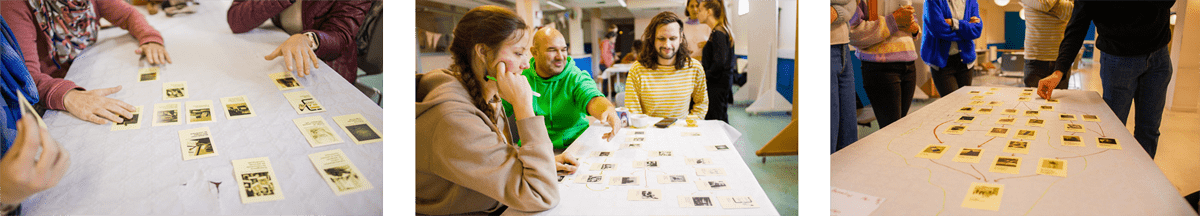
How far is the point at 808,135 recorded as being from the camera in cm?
175

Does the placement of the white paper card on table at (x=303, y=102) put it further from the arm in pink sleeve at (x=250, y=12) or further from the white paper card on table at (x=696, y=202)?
the white paper card on table at (x=696, y=202)

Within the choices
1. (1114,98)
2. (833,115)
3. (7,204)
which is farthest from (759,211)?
(7,204)

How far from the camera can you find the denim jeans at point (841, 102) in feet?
5.82

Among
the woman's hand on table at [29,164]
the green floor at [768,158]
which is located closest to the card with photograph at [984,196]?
the green floor at [768,158]

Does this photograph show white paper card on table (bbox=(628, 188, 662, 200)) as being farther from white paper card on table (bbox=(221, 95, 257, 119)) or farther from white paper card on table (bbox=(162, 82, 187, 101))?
white paper card on table (bbox=(162, 82, 187, 101))

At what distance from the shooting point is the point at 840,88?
1794mm

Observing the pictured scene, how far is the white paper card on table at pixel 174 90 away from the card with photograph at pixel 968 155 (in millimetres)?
2265

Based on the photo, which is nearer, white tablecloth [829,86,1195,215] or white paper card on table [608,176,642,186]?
white tablecloth [829,86,1195,215]

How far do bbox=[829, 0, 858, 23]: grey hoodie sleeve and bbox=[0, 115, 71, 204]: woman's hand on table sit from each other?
7.41 ft

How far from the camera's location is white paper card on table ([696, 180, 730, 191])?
1.62 meters

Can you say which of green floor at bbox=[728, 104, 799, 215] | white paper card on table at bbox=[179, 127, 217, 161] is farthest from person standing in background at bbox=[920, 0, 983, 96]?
white paper card on table at bbox=[179, 127, 217, 161]

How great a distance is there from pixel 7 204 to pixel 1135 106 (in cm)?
318

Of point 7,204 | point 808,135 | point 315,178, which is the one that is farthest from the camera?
point 808,135

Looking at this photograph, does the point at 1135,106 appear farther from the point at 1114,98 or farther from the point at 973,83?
the point at 973,83
